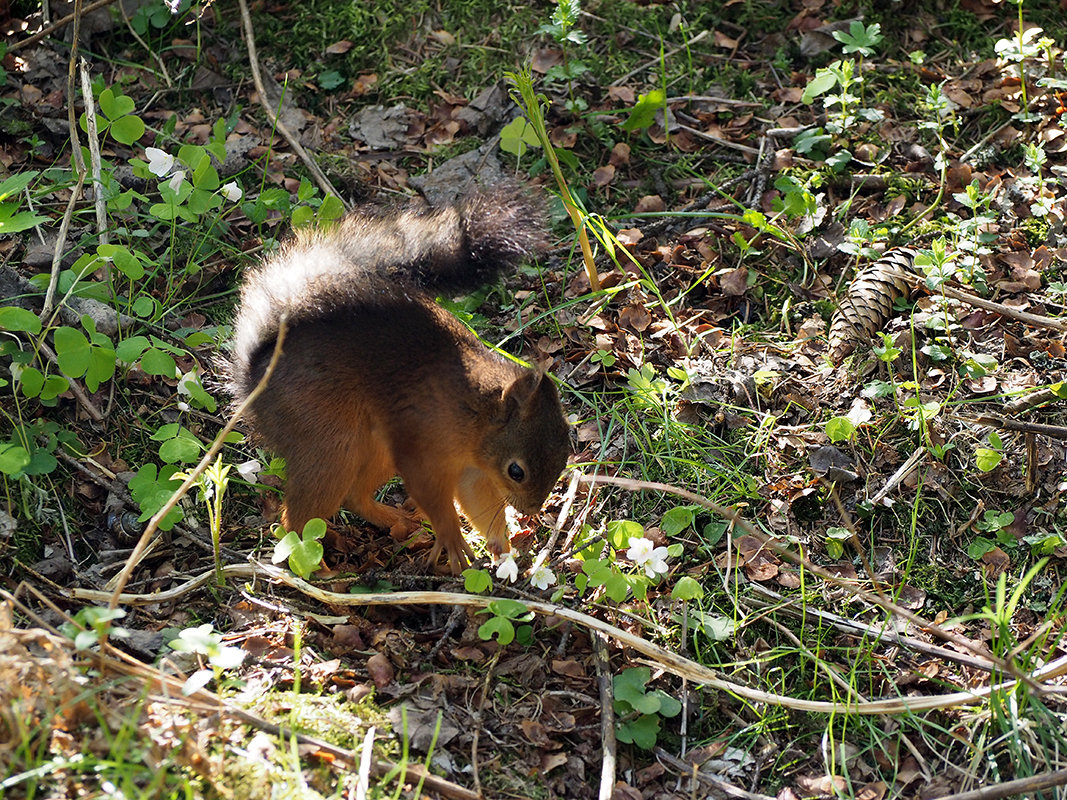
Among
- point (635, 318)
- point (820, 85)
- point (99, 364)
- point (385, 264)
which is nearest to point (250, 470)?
point (99, 364)

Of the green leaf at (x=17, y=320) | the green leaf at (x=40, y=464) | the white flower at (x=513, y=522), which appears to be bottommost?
the white flower at (x=513, y=522)

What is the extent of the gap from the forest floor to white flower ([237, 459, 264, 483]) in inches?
0.8

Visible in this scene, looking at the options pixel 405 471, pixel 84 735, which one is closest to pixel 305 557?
pixel 405 471

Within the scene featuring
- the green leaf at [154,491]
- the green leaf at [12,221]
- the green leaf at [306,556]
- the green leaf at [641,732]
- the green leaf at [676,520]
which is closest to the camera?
the green leaf at [641,732]

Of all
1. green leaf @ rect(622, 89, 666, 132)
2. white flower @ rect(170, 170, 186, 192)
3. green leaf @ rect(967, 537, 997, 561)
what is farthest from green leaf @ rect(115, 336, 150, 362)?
green leaf @ rect(967, 537, 997, 561)

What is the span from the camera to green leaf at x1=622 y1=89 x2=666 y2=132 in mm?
4910

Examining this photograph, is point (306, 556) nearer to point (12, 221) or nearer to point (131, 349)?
point (131, 349)

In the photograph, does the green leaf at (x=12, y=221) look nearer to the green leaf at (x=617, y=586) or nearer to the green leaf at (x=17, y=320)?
the green leaf at (x=17, y=320)

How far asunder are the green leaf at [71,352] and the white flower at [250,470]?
61 centimetres

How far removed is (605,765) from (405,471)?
127cm

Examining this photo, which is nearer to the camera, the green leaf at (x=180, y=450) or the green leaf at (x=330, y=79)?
the green leaf at (x=180, y=450)

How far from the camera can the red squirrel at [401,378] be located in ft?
11.8

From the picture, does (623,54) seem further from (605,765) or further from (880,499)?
(605,765)

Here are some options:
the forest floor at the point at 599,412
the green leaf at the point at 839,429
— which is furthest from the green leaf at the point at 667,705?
the green leaf at the point at 839,429
